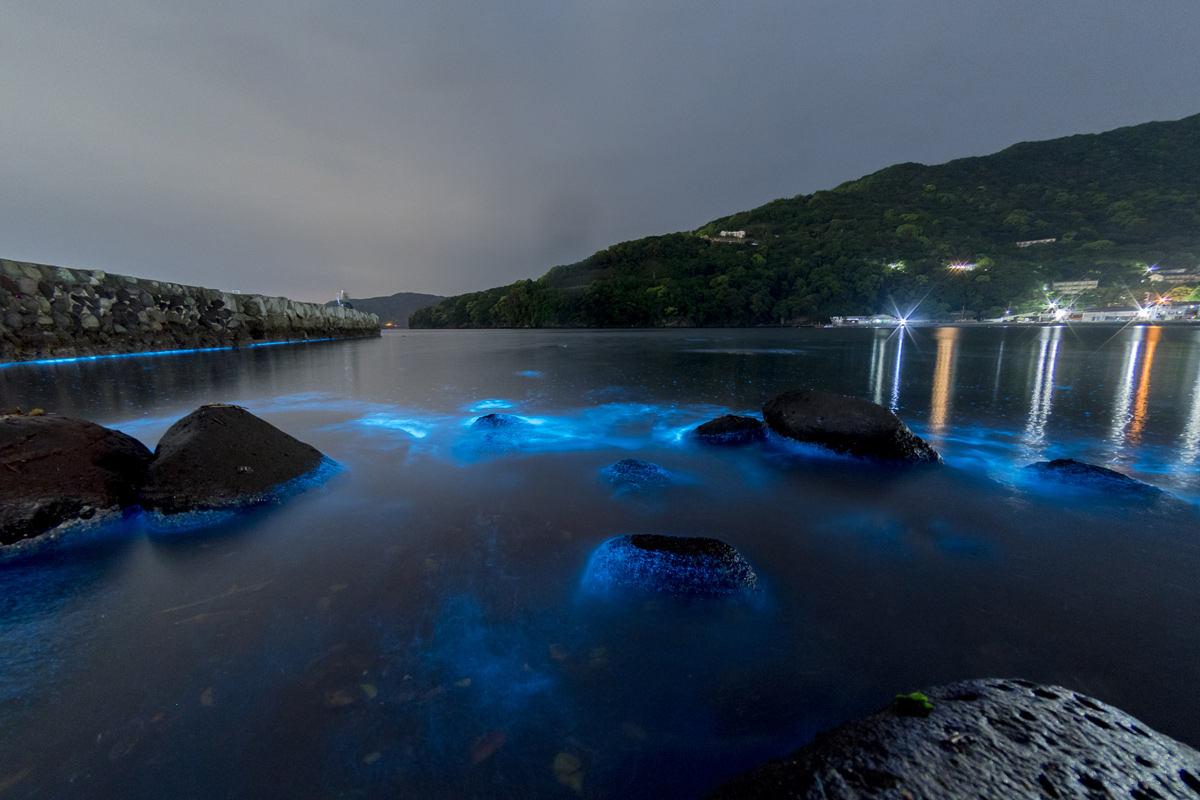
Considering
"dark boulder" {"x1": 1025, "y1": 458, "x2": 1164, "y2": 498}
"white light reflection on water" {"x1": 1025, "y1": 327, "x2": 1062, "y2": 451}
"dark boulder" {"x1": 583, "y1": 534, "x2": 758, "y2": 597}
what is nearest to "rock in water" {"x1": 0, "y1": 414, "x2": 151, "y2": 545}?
"dark boulder" {"x1": 583, "y1": 534, "x2": 758, "y2": 597}

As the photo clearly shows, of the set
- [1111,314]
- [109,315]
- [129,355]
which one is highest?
[1111,314]

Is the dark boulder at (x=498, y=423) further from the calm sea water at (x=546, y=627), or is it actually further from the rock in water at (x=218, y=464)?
the rock in water at (x=218, y=464)

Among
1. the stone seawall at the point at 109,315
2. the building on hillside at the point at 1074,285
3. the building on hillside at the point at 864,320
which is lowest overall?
the stone seawall at the point at 109,315

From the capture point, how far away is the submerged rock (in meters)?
5.68

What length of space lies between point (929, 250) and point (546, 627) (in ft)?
390

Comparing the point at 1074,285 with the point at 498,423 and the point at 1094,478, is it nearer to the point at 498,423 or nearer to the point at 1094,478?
the point at 1094,478

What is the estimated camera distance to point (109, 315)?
21625mm

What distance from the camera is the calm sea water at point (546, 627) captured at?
6.94 ft

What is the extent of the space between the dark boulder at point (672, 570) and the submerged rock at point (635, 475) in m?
1.88

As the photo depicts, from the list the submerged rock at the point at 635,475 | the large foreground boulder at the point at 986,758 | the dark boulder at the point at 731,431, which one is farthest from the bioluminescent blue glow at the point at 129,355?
the large foreground boulder at the point at 986,758

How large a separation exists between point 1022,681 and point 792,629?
119cm

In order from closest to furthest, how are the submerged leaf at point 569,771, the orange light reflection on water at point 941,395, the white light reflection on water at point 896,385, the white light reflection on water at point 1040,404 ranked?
the submerged leaf at point 569,771, the white light reflection on water at point 1040,404, the orange light reflection on water at point 941,395, the white light reflection on water at point 896,385

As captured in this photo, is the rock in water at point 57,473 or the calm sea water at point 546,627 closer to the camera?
the calm sea water at point 546,627

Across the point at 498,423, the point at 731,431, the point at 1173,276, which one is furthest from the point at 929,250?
the point at 498,423
